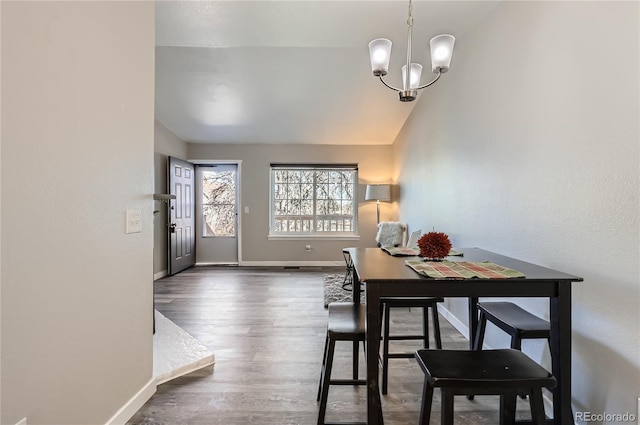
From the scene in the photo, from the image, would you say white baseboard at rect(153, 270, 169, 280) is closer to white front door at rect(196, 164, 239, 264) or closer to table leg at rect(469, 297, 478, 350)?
white front door at rect(196, 164, 239, 264)

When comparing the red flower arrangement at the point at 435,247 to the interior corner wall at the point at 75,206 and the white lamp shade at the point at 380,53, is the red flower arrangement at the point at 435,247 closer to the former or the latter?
the white lamp shade at the point at 380,53

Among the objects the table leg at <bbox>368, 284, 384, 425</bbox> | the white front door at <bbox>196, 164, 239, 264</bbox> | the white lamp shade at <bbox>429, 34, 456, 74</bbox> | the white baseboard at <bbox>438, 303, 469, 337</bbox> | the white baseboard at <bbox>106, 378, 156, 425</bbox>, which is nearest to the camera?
the table leg at <bbox>368, 284, 384, 425</bbox>

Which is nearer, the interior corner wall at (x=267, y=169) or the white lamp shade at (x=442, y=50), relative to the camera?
the white lamp shade at (x=442, y=50)

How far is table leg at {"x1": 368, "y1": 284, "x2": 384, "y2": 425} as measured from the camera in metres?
1.32

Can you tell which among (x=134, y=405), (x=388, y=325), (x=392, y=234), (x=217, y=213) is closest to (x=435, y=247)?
(x=388, y=325)

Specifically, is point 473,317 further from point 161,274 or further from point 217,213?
point 217,213

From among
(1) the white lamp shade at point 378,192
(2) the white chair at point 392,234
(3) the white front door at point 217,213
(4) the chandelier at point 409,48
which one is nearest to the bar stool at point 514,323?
(4) the chandelier at point 409,48

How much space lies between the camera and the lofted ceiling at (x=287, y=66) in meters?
2.42

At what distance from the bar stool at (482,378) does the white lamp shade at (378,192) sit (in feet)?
14.0

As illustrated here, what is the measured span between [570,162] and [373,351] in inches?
55.3

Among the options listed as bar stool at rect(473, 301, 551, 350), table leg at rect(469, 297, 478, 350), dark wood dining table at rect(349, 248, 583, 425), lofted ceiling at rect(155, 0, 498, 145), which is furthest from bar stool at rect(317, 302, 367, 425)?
lofted ceiling at rect(155, 0, 498, 145)

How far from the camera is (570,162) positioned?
1608mm
